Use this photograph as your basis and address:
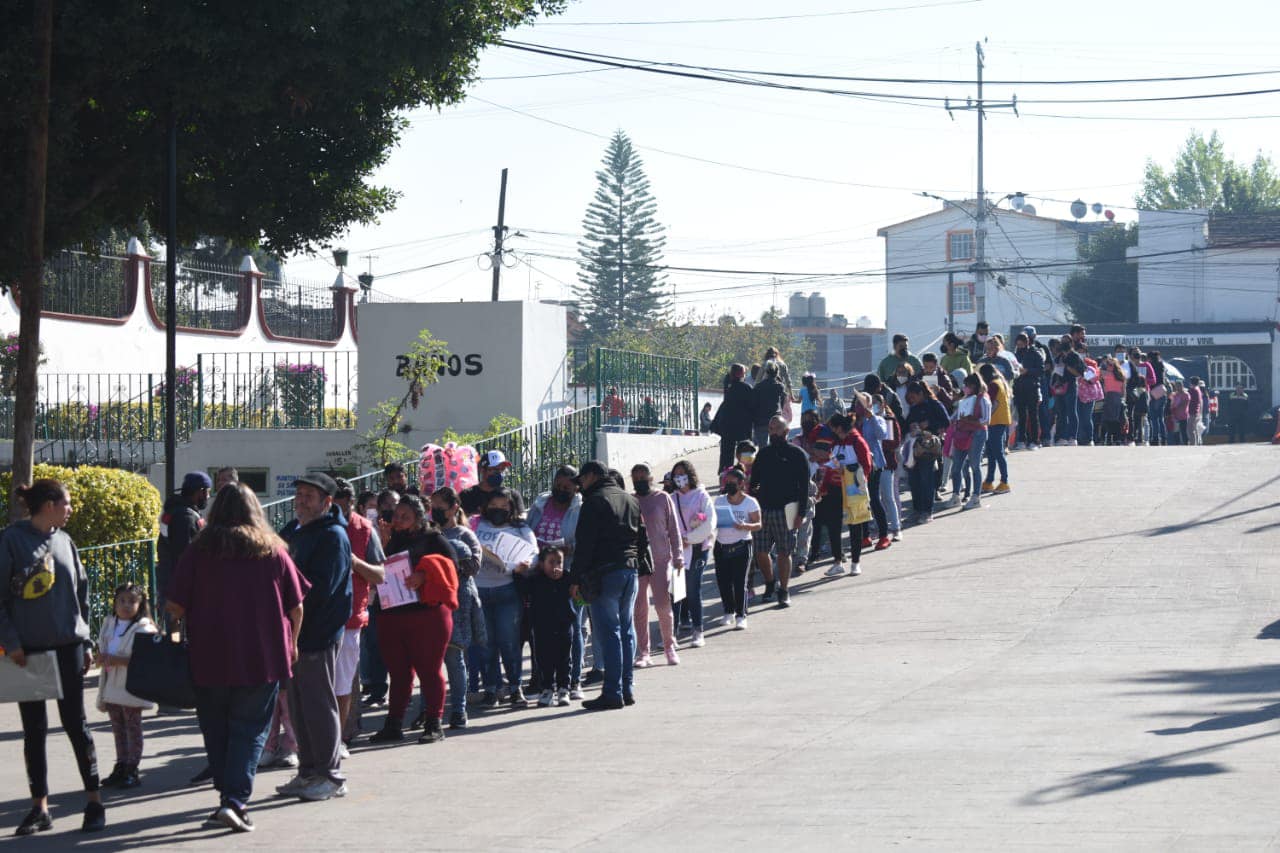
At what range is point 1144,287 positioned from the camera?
7350 centimetres

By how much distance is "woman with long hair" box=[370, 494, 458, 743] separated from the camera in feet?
32.6

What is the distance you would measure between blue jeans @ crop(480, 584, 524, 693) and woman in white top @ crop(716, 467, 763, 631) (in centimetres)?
300

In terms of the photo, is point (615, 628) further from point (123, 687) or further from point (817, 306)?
point (817, 306)

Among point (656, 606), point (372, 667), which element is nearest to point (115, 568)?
point (372, 667)

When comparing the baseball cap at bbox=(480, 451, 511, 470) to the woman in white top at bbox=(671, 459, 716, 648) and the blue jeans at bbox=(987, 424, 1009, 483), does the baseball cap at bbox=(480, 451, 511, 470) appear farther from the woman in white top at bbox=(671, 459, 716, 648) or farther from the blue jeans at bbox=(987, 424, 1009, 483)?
the blue jeans at bbox=(987, 424, 1009, 483)

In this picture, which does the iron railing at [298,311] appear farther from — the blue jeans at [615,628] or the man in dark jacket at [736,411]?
Result: the blue jeans at [615,628]

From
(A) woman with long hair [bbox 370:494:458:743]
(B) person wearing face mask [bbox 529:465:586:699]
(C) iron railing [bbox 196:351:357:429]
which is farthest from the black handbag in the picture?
(C) iron railing [bbox 196:351:357:429]

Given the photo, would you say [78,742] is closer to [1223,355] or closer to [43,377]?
[43,377]

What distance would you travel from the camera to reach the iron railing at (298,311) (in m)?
34.0

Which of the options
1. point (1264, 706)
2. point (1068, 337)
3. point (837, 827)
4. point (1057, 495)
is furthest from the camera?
point (1068, 337)

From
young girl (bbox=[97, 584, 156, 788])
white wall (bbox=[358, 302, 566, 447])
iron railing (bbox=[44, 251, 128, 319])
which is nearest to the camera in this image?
young girl (bbox=[97, 584, 156, 788])

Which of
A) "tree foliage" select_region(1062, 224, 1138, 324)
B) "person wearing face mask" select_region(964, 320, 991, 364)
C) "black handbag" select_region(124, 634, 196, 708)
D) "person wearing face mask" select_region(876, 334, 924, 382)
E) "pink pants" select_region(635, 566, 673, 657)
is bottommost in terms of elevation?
"pink pants" select_region(635, 566, 673, 657)

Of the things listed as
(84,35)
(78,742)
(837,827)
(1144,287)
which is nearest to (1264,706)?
(837,827)

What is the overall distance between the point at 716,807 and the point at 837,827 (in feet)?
2.55
